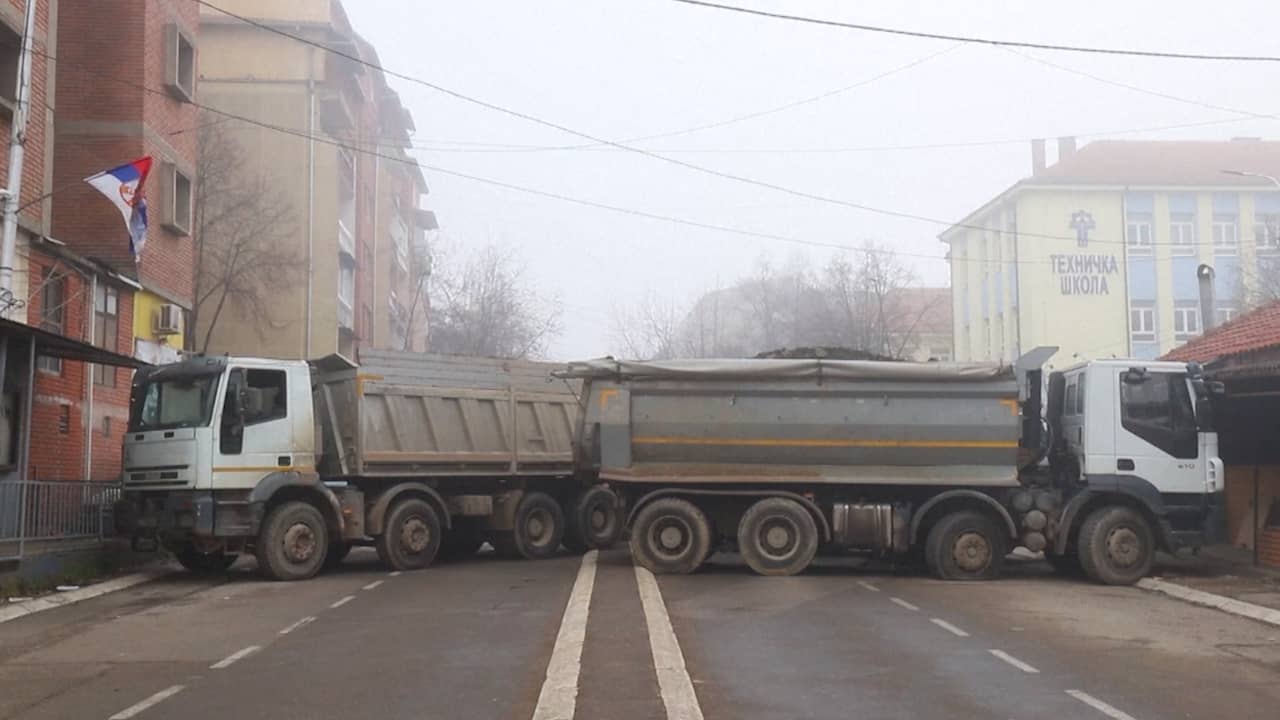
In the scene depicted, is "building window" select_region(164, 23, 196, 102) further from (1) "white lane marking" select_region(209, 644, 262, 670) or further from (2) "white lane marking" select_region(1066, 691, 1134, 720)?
(2) "white lane marking" select_region(1066, 691, 1134, 720)

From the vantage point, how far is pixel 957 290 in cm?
7019

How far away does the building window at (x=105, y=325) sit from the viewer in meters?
22.3

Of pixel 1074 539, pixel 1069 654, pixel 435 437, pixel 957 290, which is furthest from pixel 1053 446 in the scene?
pixel 957 290

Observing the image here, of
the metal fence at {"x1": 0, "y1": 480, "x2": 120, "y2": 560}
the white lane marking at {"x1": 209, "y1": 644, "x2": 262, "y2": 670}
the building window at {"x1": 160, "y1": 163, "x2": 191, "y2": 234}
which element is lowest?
the white lane marking at {"x1": 209, "y1": 644, "x2": 262, "y2": 670}

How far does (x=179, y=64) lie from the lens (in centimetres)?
2555

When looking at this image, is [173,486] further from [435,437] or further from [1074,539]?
Result: [1074,539]

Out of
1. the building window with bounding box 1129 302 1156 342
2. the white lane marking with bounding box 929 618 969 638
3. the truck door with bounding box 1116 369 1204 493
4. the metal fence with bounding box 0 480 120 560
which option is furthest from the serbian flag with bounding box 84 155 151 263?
the building window with bounding box 1129 302 1156 342

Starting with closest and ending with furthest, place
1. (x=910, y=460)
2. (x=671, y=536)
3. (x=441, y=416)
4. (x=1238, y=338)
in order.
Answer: (x=910, y=460) < (x=671, y=536) < (x=441, y=416) < (x=1238, y=338)

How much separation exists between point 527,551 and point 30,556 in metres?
7.81

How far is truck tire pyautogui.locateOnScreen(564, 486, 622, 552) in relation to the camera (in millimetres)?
21903

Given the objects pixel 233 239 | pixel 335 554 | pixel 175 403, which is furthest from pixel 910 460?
pixel 233 239

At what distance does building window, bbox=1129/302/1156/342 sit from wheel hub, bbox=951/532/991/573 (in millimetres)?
48410

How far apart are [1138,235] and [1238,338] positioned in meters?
44.2

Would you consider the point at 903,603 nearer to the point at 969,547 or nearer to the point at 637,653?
the point at 969,547
